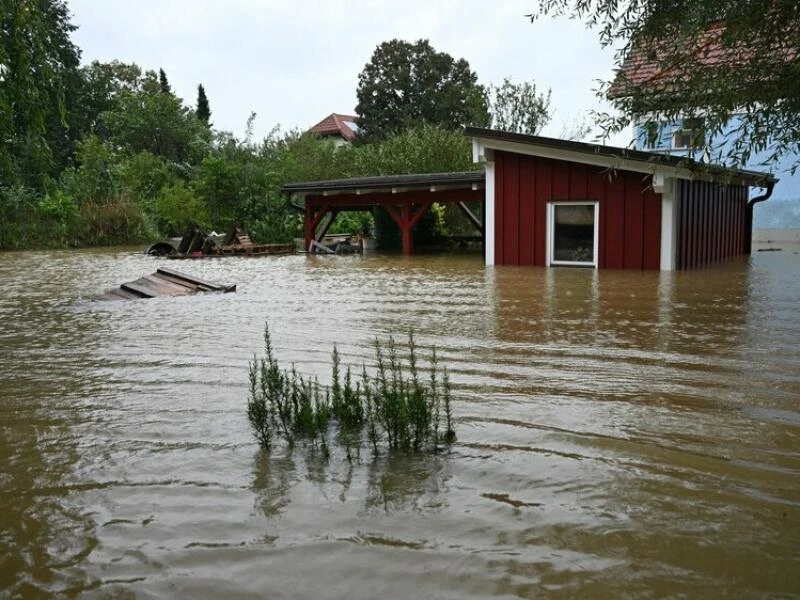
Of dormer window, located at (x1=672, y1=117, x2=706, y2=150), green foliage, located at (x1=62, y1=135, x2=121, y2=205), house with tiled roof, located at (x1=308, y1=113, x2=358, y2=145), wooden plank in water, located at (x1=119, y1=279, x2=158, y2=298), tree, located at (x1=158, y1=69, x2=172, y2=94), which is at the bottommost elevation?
wooden plank in water, located at (x1=119, y1=279, x2=158, y2=298)

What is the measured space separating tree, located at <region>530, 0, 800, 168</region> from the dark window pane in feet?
30.9

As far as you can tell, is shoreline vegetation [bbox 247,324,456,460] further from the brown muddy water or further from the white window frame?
the white window frame

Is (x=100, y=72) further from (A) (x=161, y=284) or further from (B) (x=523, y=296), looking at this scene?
(B) (x=523, y=296)

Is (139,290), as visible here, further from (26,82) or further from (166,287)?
(26,82)

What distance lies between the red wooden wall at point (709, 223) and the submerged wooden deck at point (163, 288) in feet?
30.3

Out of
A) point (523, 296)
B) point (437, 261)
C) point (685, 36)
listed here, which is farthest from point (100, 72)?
point (685, 36)

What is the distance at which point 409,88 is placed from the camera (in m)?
56.2

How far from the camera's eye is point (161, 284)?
12289mm

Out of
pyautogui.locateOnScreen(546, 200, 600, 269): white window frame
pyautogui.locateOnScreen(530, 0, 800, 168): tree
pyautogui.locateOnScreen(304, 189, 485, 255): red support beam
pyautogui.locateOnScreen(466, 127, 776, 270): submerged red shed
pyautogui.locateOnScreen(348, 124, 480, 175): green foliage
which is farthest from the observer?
pyautogui.locateOnScreen(348, 124, 480, 175): green foliage

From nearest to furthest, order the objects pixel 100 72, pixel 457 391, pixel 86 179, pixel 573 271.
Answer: pixel 457 391
pixel 573 271
pixel 86 179
pixel 100 72

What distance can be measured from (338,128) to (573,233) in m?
46.3

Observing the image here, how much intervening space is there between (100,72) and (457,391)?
52.4 metres

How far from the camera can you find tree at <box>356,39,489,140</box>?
180 ft

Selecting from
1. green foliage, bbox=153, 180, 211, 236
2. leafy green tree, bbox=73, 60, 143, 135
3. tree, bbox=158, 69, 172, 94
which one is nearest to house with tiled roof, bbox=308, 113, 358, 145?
tree, bbox=158, 69, 172, 94
